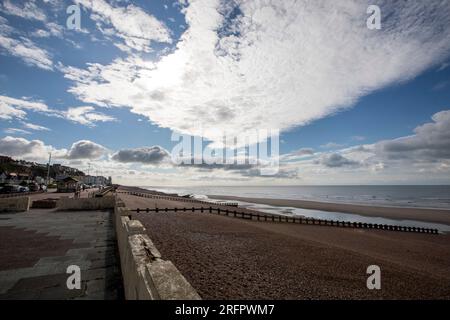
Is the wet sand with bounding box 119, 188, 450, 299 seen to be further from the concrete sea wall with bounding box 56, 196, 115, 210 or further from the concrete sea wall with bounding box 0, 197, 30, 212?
the concrete sea wall with bounding box 0, 197, 30, 212

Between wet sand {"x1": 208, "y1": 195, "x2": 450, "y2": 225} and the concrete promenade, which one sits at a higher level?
the concrete promenade

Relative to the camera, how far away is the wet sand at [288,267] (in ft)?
25.8

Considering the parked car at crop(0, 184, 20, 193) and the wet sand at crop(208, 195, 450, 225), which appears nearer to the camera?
the wet sand at crop(208, 195, 450, 225)

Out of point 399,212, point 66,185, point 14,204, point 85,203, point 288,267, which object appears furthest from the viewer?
point 66,185

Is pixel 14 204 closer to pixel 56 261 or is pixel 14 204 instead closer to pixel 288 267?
pixel 56 261

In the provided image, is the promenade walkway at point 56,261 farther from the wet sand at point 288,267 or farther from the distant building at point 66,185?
the distant building at point 66,185

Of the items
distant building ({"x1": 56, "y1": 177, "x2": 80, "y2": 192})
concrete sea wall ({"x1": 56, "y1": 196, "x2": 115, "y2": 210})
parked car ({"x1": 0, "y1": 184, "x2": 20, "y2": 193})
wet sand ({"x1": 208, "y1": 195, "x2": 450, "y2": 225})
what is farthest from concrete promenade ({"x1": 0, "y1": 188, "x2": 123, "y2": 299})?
wet sand ({"x1": 208, "y1": 195, "x2": 450, "y2": 225})

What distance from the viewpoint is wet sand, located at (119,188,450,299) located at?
787 cm

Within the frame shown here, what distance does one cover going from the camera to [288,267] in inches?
398

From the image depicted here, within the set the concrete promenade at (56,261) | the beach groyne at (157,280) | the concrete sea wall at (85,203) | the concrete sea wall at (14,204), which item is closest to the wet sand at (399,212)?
the concrete sea wall at (85,203)

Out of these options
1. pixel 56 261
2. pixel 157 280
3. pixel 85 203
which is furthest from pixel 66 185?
pixel 157 280

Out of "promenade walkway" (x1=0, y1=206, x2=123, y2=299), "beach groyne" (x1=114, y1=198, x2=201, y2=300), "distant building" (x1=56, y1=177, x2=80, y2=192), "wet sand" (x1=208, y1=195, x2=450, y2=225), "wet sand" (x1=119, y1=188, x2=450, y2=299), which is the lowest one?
"wet sand" (x1=208, y1=195, x2=450, y2=225)

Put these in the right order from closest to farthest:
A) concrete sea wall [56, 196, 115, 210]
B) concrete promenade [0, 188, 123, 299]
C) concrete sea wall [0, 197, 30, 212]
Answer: concrete promenade [0, 188, 123, 299]
concrete sea wall [0, 197, 30, 212]
concrete sea wall [56, 196, 115, 210]
